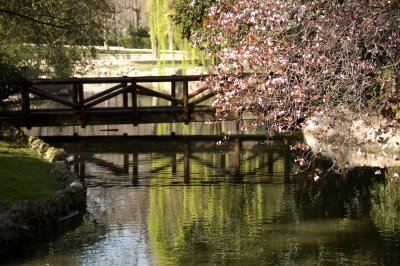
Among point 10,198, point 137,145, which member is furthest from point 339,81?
point 137,145

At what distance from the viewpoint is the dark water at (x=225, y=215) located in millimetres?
11531

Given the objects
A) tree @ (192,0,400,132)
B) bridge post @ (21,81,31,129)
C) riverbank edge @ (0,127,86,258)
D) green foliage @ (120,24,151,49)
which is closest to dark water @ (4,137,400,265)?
riverbank edge @ (0,127,86,258)

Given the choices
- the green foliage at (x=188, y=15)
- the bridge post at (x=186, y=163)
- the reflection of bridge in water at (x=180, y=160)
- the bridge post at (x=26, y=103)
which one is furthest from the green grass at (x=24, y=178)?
the green foliage at (x=188, y=15)

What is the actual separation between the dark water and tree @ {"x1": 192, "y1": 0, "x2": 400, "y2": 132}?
2.26 meters

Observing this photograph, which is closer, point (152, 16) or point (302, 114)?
point (302, 114)

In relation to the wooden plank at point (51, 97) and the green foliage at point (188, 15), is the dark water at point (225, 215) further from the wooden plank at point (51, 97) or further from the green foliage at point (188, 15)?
the green foliage at point (188, 15)

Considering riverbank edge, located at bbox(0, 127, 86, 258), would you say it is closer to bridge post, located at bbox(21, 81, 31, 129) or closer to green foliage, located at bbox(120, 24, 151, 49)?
bridge post, located at bbox(21, 81, 31, 129)

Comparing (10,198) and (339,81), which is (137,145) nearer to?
(10,198)

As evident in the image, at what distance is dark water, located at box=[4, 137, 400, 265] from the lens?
37.8ft

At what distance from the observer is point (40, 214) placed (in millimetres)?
12742

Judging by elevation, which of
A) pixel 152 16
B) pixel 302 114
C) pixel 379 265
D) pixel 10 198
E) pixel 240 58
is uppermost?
pixel 152 16

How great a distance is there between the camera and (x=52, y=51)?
77.3ft

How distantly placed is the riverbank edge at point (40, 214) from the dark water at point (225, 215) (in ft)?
0.98

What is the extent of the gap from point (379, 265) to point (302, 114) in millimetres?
2421
